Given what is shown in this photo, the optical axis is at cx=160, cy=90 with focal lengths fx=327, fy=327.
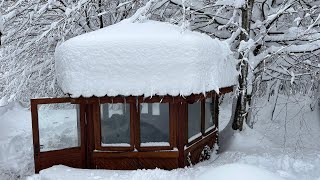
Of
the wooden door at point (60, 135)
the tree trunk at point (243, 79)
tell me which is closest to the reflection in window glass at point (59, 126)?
the wooden door at point (60, 135)

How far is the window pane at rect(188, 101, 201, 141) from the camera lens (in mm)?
7684

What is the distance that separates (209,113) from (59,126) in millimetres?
3780

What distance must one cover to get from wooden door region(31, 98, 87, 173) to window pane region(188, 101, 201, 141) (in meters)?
2.45

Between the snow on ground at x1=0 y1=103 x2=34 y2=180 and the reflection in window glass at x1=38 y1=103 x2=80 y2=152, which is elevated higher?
the reflection in window glass at x1=38 y1=103 x2=80 y2=152

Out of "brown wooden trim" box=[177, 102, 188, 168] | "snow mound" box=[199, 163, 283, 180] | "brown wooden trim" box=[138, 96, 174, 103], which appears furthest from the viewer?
"brown wooden trim" box=[177, 102, 188, 168]

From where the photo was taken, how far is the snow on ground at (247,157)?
6652 millimetres

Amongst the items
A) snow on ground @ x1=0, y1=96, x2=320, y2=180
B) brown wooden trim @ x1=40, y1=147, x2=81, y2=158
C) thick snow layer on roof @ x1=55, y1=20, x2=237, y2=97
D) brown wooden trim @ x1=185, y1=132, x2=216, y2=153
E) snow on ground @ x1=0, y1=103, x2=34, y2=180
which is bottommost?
snow on ground @ x1=0, y1=103, x2=34, y2=180

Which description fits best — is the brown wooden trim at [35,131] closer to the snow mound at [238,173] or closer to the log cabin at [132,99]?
the log cabin at [132,99]

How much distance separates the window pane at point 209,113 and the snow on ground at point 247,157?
82cm

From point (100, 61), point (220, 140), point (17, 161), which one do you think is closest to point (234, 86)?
point (220, 140)

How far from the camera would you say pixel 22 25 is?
9.55 m

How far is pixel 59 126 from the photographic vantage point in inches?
304

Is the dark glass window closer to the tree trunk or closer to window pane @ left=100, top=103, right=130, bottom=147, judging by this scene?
the tree trunk

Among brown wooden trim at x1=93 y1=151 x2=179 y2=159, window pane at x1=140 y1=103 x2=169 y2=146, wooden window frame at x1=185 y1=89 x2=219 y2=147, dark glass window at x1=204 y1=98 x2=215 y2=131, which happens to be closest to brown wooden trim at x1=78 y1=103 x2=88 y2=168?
brown wooden trim at x1=93 y1=151 x2=179 y2=159
